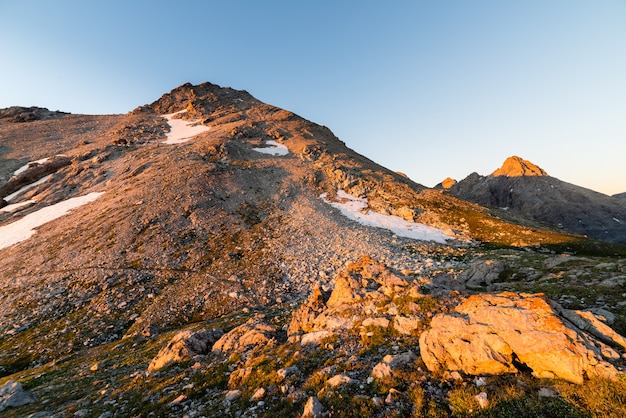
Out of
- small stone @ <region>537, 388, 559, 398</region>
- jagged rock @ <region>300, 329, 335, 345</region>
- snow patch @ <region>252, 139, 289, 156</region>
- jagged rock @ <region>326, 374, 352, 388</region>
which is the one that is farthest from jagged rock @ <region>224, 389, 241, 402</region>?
snow patch @ <region>252, 139, 289, 156</region>

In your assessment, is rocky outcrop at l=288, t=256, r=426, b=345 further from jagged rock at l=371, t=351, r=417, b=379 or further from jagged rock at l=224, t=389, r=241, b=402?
jagged rock at l=224, t=389, r=241, b=402

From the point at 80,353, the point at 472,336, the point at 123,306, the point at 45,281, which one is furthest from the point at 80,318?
the point at 472,336

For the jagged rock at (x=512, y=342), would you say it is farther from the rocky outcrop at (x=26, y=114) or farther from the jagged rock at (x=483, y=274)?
the rocky outcrop at (x=26, y=114)

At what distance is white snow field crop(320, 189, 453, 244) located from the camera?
5972 cm

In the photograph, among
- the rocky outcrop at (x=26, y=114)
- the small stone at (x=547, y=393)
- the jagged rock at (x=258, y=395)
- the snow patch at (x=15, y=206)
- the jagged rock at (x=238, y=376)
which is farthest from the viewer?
the rocky outcrop at (x=26, y=114)

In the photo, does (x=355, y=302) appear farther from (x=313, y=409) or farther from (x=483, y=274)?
(x=483, y=274)

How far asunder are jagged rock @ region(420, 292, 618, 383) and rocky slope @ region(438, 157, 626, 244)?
398 feet

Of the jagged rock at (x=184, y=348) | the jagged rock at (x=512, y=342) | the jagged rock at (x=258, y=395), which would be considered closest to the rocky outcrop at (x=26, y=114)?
the jagged rock at (x=184, y=348)

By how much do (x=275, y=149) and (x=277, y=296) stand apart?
7436cm

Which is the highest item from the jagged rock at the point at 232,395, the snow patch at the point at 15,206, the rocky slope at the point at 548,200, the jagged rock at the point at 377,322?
the rocky slope at the point at 548,200

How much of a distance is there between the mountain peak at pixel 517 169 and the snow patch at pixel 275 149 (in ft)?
466

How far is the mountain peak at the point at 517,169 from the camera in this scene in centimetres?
16075

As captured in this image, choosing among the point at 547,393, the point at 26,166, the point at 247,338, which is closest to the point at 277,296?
the point at 247,338

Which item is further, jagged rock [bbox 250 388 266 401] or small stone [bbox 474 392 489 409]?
jagged rock [bbox 250 388 266 401]
